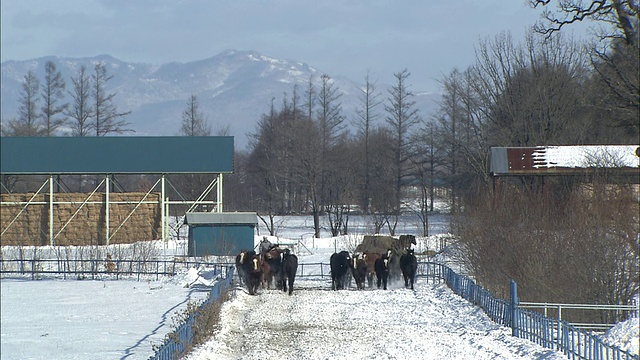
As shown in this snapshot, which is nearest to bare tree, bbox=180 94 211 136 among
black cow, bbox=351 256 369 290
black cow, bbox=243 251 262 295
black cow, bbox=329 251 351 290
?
black cow, bbox=351 256 369 290

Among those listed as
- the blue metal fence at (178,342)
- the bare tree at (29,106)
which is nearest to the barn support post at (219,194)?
the blue metal fence at (178,342)

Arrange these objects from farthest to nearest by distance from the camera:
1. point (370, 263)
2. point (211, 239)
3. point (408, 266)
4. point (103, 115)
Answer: point (103, 115)
point (211, 239)
point (370, 263)
point (408, 266)

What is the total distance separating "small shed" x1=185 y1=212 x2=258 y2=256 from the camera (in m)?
47.4

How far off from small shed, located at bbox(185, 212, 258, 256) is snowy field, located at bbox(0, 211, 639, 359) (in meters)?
8.69

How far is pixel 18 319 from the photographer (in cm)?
2748

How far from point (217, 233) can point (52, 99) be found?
49.0m

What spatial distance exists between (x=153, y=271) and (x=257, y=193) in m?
55.2

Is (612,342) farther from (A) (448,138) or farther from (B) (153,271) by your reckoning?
(A) (448,138)

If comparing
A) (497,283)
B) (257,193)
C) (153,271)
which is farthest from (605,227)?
(257,193)

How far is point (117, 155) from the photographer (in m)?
54.1

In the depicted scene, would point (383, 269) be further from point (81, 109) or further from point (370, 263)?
point (81, 109)

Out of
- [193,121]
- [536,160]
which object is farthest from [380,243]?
[193,121]

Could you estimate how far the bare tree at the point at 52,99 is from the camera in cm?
8850

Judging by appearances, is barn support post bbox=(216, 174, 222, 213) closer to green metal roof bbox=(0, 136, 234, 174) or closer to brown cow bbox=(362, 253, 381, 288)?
green metal roof bbox=(0, 136, 234, 174)
